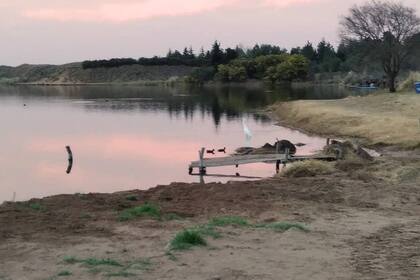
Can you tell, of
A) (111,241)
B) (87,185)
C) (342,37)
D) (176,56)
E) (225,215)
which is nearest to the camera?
(111,241)

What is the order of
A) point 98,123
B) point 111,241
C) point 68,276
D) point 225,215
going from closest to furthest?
1. point 68,276
2. point 111,241
3. point 225,215
4. point 98,123

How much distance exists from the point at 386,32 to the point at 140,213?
177 ft

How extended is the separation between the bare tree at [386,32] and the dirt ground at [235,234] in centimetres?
4619

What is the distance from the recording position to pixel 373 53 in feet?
199

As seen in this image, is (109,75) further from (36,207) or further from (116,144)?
(36,207)

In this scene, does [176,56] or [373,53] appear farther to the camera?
[176,56]

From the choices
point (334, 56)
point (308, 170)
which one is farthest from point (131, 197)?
point (334, 56)

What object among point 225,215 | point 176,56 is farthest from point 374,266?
point 176,56

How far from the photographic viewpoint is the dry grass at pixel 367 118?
2997 centimetres

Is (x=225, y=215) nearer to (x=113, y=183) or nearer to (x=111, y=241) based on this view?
(x=111, y=241)

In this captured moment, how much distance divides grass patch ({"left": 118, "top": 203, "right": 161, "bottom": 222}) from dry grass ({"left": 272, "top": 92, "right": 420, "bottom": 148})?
16.4m

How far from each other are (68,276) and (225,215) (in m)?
5.27

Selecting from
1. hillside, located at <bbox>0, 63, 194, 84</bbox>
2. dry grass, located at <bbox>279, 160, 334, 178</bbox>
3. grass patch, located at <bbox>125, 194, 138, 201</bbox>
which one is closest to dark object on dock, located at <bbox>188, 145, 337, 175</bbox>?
dry grass, located at <bbox>279, 160, 334, 178</bbox>

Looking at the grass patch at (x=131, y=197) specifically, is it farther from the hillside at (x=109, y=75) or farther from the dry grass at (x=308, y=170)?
the hillside at (x=109, y=75)
